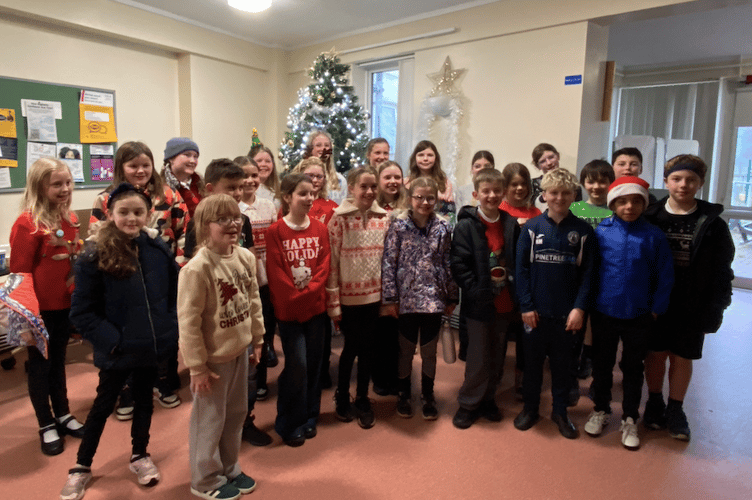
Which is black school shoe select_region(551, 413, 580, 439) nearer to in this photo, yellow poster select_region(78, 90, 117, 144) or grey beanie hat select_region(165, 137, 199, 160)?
grey beanie hat select_region(165, 137, 199, 160)

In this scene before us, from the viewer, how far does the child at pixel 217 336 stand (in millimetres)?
1764

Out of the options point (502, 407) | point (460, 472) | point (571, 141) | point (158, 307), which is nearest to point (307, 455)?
point (460, 472)

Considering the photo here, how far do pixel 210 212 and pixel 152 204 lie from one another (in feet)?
3.09

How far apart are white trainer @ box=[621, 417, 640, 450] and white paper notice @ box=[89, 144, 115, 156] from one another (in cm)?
510

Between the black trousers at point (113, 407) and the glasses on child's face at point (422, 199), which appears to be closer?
the black trousers at point (113, 407)

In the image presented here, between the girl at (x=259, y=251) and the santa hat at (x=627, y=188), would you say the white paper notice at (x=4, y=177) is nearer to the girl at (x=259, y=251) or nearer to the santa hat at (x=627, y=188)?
the girl at (x=259, y=251)

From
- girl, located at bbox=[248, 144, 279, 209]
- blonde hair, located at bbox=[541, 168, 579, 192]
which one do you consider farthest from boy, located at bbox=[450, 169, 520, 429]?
girl, located at bbox=[248, 144, 279, 209]

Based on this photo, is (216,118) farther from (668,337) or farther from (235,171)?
(668,337)

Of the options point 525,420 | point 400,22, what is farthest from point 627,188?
point 400,22

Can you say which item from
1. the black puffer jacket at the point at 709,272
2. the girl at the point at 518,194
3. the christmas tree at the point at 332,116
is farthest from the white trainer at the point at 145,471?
the christmas tree at the point at 332,116

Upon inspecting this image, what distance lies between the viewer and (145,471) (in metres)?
2.05

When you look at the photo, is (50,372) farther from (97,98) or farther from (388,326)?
(97,98)

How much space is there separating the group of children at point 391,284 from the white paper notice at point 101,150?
2753mm

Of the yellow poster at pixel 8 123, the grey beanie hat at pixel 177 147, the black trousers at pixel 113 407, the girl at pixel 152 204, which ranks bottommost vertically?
the black trousers at pixel 113 407
